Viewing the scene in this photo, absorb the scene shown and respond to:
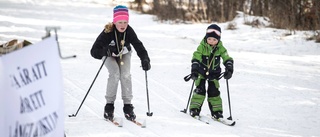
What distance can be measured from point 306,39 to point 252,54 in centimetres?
211

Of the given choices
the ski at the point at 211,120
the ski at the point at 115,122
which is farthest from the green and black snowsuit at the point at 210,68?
the ski at the point at 115,122

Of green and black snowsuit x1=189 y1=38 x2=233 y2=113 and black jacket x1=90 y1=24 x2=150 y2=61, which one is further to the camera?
green and black snowsuit x1=189 y1=38 x2=233 y2=113

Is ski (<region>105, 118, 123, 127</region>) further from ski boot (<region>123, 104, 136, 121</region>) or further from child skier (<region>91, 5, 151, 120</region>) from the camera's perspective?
ski boot (<region>123, 104, 136, 121</region>)

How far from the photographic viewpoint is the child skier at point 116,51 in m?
6.28

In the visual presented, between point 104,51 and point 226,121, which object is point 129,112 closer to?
point 104,51

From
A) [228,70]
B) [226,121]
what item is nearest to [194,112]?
[226,121]

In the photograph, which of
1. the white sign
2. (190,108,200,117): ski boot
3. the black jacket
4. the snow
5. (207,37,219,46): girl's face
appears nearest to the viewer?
the white sign

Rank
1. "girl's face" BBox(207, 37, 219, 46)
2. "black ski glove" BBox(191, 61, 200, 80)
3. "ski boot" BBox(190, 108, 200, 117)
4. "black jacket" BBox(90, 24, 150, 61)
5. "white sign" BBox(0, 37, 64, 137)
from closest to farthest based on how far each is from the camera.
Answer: "white sign" BBox(0, 37, 64, 137) < "black jacket" BBox(90, 24, 150, 61) < "black ski glove" BBox(191, 61, 200, 80) < "girl's face" BBox(207, 37, 219, 46) < "ski boot" BBox(190, 108, 200, 117)

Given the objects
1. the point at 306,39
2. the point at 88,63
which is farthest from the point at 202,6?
the point at 88,63

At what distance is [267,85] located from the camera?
9.16 metres

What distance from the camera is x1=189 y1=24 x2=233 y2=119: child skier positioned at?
6.72 m

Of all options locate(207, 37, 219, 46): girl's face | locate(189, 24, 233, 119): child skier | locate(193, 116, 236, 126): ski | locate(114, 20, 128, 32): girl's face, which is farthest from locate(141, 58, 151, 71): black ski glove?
locate(193, 116, 236, 126): ski

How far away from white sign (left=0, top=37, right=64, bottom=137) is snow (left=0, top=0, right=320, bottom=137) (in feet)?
7.40

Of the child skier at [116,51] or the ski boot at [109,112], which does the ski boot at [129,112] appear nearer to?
the child skier at [116,51]
